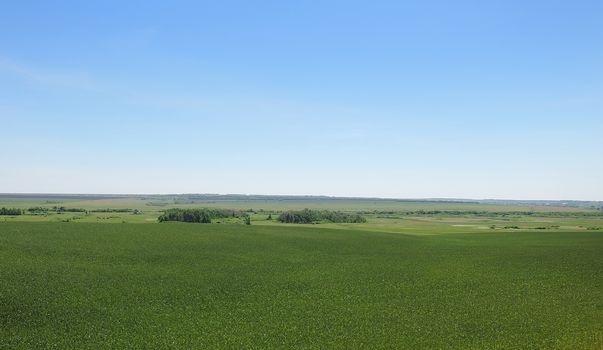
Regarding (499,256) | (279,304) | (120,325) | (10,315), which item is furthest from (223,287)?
(499,256)

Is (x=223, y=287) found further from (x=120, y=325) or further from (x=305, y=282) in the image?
(x=120, y=325)

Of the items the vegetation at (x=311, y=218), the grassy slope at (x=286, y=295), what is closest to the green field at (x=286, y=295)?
the grassy slope at (x=286, y=295)

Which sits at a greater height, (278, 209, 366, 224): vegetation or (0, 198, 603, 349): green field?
(278, 209, 366, 224): vegetation

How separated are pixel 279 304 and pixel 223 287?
8650 millimetres

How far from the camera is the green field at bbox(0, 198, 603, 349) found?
34.1 m

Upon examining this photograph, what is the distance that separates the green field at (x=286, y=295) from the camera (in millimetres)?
34094

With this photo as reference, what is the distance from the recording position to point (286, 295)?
46062 millimetres

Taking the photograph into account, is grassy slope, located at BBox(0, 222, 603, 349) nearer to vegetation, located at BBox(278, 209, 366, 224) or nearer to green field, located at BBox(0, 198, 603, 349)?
green field, located at BBox(0, 198, 603, 349)

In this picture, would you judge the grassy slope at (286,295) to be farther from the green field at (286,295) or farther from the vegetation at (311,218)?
the vegetation at (311,218)

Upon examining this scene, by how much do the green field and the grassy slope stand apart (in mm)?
170

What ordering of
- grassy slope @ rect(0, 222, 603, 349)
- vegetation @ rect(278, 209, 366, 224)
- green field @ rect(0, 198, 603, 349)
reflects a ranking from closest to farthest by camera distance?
green field @ rect(0, 198, 603, 349), grassy slope @ rect(0, 222, 603, 349), vegetation @ rect(278, 209, 366, 224)

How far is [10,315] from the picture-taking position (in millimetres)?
36969

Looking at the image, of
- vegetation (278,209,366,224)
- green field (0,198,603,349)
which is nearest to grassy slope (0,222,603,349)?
green field (0,198,603,349)

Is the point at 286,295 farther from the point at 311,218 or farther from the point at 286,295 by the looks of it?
the point at 311,218
